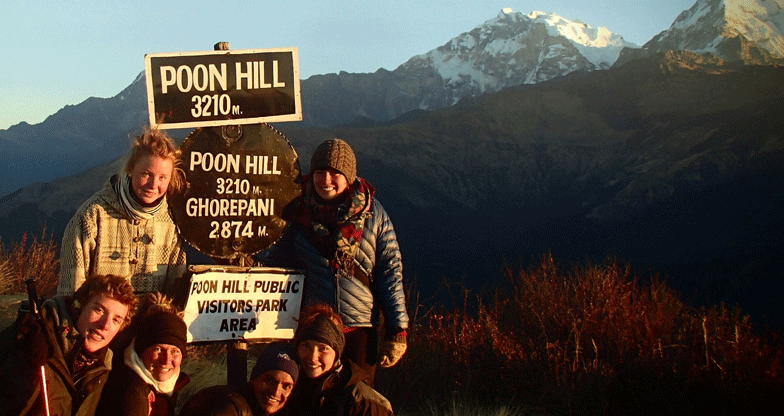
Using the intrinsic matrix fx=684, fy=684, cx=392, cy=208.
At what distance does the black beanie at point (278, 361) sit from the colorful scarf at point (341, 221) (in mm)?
448

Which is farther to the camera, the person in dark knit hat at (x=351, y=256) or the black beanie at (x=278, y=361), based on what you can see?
the person in dark knit hat at (x=351, y=256)

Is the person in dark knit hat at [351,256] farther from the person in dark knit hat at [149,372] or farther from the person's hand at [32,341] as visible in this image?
the person's hand at [32,341]

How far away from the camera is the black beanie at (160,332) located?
2.65 m

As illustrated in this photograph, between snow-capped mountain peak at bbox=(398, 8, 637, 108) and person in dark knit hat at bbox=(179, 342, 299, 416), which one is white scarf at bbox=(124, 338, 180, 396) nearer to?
person in dark knit hat at bbox=(179, 342, 299, 416)

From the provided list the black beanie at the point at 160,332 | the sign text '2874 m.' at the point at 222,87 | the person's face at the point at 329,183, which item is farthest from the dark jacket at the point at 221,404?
the sign text '2874 m.' at the point at 222,87

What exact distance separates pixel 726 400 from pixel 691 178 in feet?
206

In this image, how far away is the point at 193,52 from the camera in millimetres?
3221

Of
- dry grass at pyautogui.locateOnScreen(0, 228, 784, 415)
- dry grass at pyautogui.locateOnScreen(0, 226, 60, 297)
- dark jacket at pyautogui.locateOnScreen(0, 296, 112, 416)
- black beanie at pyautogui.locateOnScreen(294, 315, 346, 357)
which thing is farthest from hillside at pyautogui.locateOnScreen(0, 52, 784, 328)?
dark jacket at pyautogui.locateOnScreen(0, 296, 112, 416)

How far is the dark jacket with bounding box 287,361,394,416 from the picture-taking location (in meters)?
2.79

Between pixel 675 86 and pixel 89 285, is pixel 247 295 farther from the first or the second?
pixel 675 86

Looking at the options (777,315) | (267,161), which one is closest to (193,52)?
(267,161)

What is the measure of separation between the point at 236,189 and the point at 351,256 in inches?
25.9

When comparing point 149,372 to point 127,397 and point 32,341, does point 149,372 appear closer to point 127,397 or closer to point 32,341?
point 127,397

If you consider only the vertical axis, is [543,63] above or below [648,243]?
above
